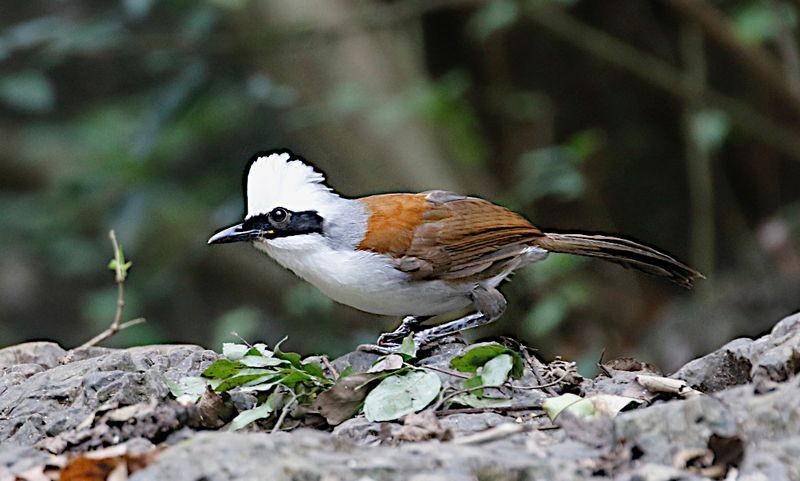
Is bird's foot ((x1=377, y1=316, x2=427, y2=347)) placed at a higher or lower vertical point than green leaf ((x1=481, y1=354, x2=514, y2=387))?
higher

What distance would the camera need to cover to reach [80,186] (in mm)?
7148

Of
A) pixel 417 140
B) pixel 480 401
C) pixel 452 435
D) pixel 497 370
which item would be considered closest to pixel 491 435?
pixel 452 435

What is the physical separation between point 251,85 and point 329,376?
3.65 meters

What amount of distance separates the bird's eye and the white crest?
0.7 inches

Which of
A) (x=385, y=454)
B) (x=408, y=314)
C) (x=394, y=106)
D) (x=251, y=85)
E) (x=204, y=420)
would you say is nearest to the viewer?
(x=385, y=454)

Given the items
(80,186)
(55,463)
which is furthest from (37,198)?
(55,463)

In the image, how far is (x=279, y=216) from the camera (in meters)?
4.18

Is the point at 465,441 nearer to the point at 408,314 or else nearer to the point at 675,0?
the point at 408,314

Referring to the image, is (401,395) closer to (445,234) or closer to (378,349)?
(378,349)

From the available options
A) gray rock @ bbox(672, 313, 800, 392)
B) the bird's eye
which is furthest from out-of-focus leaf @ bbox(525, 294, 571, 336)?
gray rock @ bbox(672, 313, 800, 392)

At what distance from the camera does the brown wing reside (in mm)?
4254

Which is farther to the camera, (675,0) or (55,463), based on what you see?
(675,0)

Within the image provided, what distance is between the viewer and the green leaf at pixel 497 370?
3.47 meters

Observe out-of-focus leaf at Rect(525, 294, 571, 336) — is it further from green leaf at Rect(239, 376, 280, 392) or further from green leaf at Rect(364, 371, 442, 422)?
green leaf at Rect(239, 376, 280, 392)
